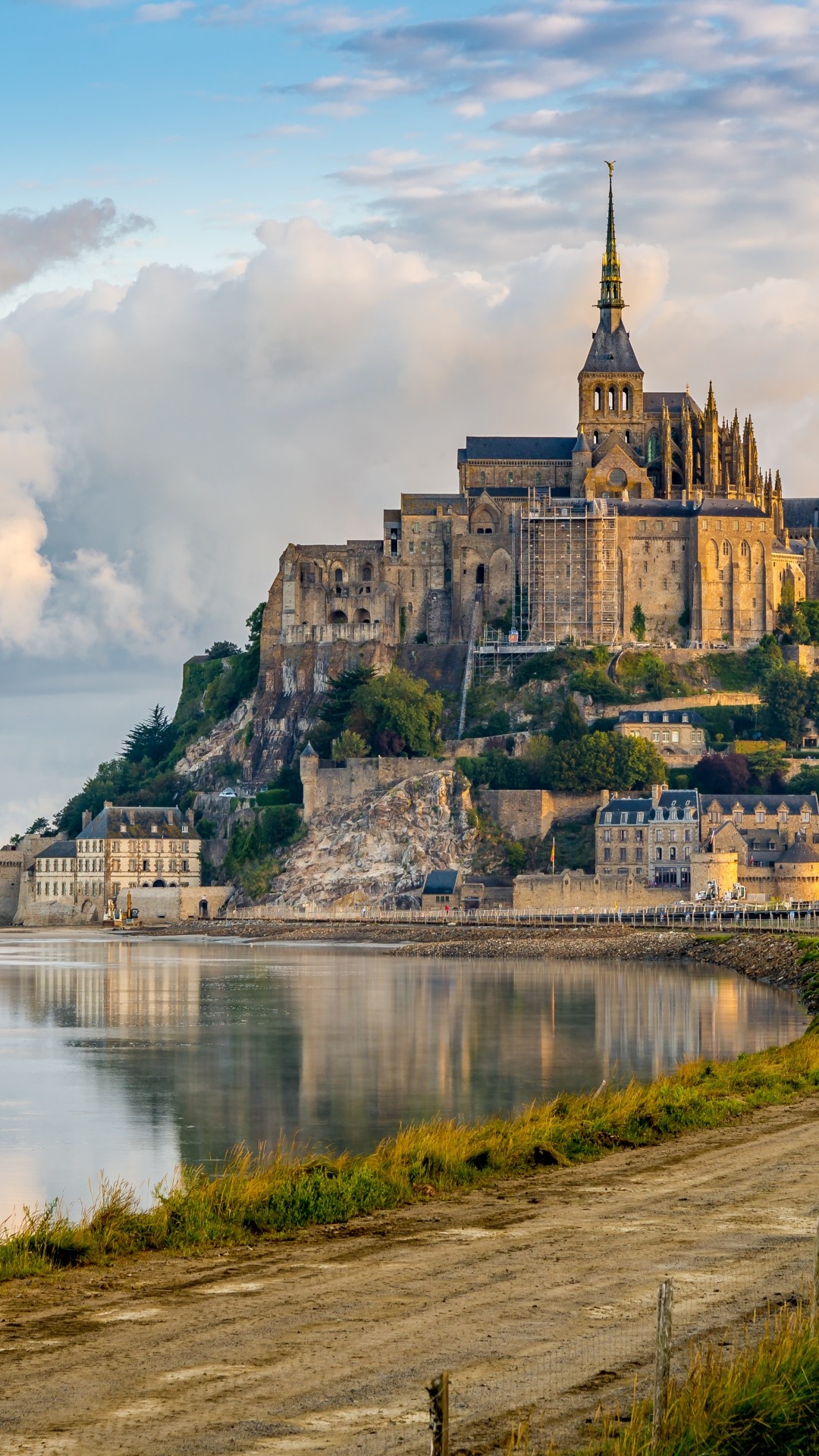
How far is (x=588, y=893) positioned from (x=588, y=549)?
20342 millimetres

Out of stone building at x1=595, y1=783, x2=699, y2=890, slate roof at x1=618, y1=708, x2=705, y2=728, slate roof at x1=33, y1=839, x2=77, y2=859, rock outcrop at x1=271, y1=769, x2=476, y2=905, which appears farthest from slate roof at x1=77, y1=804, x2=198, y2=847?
stone building at x1=595, y1=783, x2=699, y2=890

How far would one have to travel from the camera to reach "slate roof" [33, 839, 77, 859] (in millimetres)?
97188

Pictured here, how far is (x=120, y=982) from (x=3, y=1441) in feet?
162

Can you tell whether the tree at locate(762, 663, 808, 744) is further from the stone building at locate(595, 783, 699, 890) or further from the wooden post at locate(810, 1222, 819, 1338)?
the wooden post at locate(810, 1222, 819, 1338)

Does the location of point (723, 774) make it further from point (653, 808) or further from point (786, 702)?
point (786, 702)

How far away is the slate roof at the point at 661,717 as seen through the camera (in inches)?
3452

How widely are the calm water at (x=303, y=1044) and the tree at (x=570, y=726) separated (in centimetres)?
2274

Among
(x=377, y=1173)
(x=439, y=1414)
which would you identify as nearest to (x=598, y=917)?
(x=377, y=1173)

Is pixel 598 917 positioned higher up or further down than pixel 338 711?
further down

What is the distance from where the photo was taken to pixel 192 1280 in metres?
13.2

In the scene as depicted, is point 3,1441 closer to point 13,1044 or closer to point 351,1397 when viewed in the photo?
A: point 351,1397

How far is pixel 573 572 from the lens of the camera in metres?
93.4

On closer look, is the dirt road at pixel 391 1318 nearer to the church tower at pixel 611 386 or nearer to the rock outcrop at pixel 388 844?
the rock outcrop at pixel 388 844

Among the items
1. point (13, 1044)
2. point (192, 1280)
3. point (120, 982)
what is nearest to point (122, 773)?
point (120, 982)
